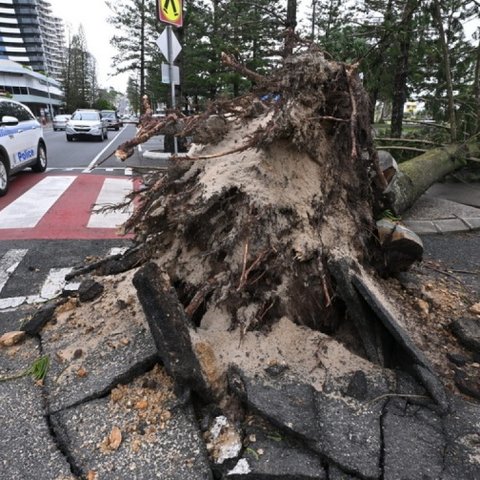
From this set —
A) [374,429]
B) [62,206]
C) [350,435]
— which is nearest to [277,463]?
[350,435]

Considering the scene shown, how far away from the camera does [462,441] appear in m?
1.99

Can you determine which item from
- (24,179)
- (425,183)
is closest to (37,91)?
(24,179)

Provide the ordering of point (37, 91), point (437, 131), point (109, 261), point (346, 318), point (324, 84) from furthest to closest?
point (37, 91)
point (437, 131)
point (109, 261)
point (324, 84)
point (346, 318)

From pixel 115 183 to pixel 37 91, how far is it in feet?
266

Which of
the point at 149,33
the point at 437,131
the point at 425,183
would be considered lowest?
the point at 425,183

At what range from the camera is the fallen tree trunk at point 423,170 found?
203 inches

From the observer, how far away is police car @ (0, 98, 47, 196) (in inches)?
296

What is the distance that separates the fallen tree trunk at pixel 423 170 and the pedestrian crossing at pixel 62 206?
329 centimetres

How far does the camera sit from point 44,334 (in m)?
2.83

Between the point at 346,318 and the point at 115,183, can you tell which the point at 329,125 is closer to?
the point at 346,318

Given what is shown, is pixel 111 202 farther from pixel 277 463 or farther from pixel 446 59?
pixel 446 59

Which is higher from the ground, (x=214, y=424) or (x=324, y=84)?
(x=324, y=84)

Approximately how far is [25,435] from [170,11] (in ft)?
25.0

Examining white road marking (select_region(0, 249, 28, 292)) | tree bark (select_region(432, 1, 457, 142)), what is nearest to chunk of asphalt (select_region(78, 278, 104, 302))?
white road marking (select_region(0, 249, 28, 292))
